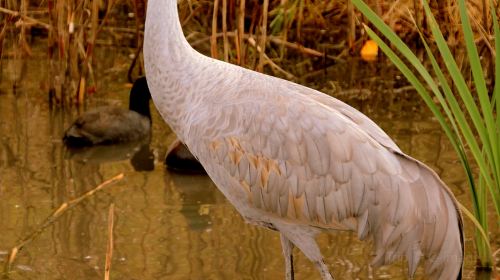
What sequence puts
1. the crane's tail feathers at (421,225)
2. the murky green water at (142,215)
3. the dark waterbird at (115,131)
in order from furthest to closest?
the dark waterbird at (115,131) → the murky green water at (142,215) → the crane's tail feathers at (421,225)

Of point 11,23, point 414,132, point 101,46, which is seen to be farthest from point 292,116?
point 101,46

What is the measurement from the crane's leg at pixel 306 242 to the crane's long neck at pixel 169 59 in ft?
2.02

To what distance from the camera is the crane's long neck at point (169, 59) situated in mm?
4883

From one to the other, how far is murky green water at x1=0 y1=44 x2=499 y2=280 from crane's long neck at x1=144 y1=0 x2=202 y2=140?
964mm

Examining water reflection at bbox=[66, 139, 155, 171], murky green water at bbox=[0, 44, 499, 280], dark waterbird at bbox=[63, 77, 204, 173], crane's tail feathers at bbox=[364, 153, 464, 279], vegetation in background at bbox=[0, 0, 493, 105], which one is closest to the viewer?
crane's tail feathers at bbox=[364, 153, 464, 279]

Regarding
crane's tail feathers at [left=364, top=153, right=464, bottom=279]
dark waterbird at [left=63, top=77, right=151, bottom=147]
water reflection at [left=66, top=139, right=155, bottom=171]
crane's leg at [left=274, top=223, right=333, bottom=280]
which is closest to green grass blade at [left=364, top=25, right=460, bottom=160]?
crane's tail feathers at [left=364, top=153, right=464, bottom=279]

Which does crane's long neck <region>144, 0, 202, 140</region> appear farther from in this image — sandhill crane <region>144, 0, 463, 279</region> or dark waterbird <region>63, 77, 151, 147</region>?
dark waterbird <region>63, 77, 151, 147</region>

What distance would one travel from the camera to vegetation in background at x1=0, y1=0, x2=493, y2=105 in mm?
7648

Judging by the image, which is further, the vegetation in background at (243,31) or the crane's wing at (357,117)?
the vegetation in background at (243,31)

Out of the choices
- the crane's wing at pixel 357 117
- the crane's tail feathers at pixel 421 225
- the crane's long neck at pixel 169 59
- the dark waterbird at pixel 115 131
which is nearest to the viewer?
the crane's tail feathers at pixel 421 225

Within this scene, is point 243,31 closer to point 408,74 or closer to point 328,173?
point 408,74

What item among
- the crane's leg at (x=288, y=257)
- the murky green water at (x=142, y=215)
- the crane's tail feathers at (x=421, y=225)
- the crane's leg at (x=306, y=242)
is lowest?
the murky green water at (x=142, y=215)

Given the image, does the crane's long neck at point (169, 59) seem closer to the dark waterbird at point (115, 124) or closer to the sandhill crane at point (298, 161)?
the sandhill crane at point (298, 161)

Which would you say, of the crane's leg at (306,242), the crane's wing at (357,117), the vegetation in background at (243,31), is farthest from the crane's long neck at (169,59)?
the vegetation in background at (243,31)
